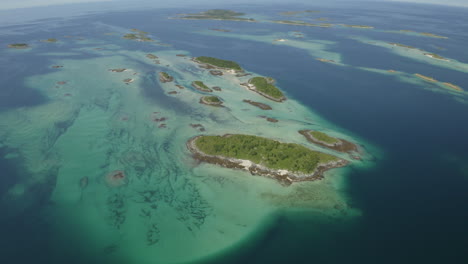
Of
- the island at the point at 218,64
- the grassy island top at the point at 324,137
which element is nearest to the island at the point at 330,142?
the grassy island top at the point at 324,137

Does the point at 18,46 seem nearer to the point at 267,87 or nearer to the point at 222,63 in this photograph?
the point at 222,63

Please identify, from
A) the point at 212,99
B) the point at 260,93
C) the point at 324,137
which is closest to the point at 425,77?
the point at 260,93

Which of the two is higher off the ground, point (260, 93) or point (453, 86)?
point (453, 86)

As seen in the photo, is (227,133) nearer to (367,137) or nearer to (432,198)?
(367,137)

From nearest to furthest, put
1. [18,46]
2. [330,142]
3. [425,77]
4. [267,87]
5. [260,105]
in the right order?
[330,142]
[260,105]
[267,87]
[425,77]
[18,46]

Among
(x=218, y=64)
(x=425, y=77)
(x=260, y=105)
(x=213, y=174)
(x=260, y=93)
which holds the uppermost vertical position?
(x=218, y=64)

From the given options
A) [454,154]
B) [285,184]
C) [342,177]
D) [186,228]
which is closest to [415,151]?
[454,154]

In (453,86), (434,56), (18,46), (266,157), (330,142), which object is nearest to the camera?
(266,157)

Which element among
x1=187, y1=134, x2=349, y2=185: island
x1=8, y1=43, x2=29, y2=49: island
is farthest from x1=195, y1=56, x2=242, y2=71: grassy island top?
x1=8, y1=43, x2=29, y2=49: island

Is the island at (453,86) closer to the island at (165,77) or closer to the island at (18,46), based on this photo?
the island at (165,77)
